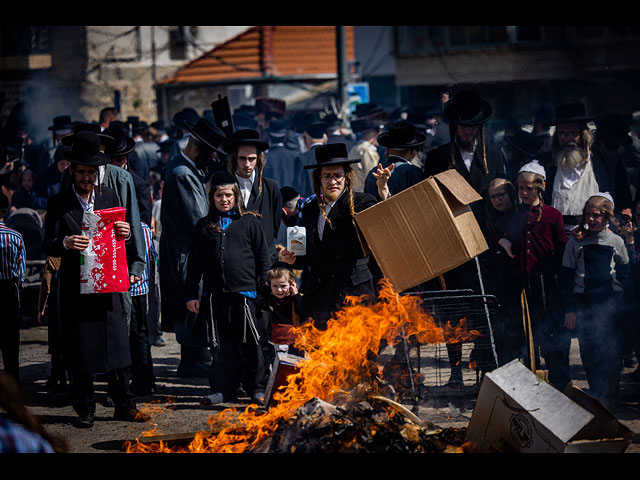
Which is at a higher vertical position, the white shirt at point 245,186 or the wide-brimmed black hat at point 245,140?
the wide-brimmed black hat at point 245,140

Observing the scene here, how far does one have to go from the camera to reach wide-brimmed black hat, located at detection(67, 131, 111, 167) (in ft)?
21.2

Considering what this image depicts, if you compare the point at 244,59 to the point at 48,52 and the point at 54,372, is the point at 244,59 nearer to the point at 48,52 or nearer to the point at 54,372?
the point at 48,52

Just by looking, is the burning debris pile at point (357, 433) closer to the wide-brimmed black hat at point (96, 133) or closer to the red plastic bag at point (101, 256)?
the red plastic bag at point (101, 256)

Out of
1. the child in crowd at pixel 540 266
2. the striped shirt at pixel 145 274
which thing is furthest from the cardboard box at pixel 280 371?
the child in crowd at pixel 540 266

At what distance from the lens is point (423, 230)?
19.4 ft

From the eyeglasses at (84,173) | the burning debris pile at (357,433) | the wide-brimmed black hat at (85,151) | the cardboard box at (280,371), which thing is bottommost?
the burning debris pile at (357,433)

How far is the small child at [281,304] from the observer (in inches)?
284

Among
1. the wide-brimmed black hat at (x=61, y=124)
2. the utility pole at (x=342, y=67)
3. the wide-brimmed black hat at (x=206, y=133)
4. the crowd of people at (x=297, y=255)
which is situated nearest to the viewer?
the crowd of people at (x=297, y=255)

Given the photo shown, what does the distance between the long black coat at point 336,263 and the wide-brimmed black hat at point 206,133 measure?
2.24 m

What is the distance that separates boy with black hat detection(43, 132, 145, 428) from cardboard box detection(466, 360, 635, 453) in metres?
2.98

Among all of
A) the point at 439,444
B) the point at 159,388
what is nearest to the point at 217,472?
the point at 439,444

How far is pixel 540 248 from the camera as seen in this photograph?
7.16 metres

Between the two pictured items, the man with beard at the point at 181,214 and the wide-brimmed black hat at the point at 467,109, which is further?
the man with beard at the point at 181,214

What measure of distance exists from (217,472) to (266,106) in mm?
12619
